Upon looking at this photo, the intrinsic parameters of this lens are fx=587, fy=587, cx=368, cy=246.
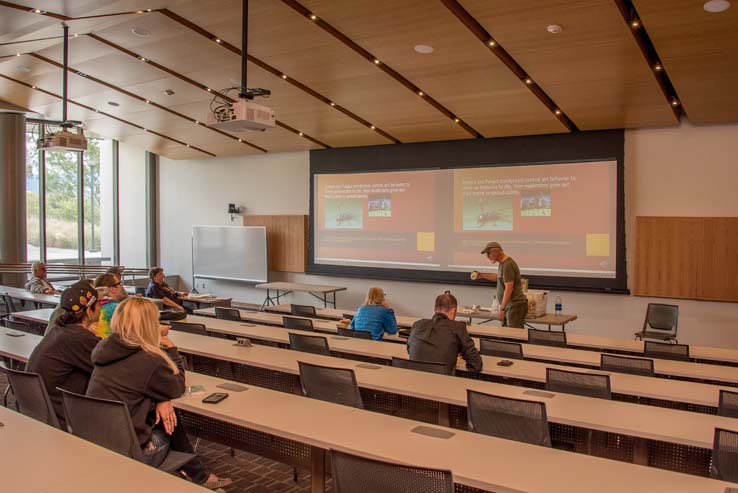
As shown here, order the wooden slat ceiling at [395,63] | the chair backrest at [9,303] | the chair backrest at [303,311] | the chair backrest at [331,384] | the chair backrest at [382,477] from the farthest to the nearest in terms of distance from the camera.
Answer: the chair backrest at [9,303] → the chair backrest at [303,311] → the wooden slat ceiling at [395,63] → the chair backrest at [331,384] → the chair backrest at [382,477]

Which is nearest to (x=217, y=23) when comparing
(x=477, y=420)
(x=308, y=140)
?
(x=308, y=140)

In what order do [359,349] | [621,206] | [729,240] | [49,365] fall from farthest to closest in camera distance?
[621,206]
[729,240]
[359,349]
[49,365]

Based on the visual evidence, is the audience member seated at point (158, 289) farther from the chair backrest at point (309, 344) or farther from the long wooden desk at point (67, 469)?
the long wooden desk at point (67, 469)

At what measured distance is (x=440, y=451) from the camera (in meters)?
2.56

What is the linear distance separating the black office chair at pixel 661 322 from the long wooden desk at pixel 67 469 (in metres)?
7.39

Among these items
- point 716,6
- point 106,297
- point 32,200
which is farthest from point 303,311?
point 32,200

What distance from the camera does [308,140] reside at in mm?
11328

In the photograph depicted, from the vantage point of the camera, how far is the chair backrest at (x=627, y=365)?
174 inches

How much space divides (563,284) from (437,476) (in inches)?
305

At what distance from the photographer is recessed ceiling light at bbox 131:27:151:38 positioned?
24.3ft

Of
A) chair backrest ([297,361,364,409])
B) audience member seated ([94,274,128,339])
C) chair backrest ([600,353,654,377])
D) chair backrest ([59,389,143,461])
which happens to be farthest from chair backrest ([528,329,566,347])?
chair backrest ([59,389,143,461])

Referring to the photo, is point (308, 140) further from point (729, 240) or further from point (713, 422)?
point (713, 422)

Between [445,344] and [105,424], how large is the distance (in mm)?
2408

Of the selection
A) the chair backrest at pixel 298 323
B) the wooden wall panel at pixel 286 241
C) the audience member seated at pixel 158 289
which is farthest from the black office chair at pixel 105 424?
the wooden wall panel at pixel 286 241
